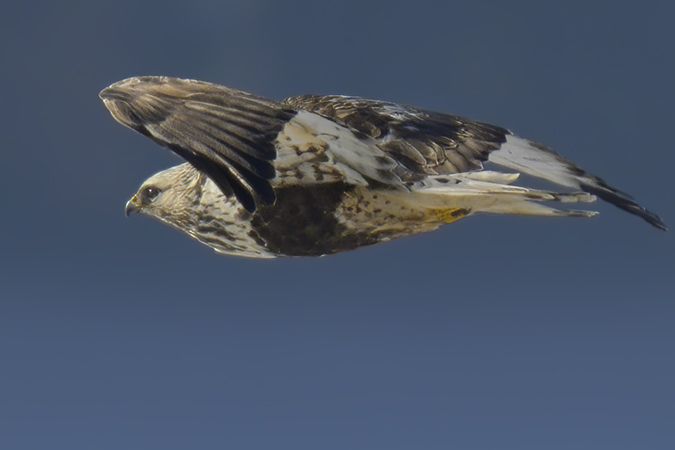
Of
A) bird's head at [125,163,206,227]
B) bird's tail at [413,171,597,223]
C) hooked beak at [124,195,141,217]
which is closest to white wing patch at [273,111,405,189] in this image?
bird's tail at [413,171,597,223]

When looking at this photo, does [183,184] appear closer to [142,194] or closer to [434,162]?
[142,194]

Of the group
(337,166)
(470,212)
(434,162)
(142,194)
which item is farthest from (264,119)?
(142,194)

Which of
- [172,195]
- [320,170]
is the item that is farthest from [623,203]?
[172,195]

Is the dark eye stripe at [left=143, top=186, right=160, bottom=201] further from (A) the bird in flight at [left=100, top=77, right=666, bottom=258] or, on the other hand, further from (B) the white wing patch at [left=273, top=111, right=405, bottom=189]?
(B) the white wing patch at [left=273, top=111, right=405, bottom=189]

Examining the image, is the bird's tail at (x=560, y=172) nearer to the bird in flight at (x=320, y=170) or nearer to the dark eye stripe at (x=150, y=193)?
the bird in flight at (x=320, y=170)

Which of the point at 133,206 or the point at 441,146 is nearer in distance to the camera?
Answer: the point at 441,146

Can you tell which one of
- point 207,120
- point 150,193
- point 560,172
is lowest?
point 150,193

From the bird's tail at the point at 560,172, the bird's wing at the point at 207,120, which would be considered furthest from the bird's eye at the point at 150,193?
the bird's tail at the point at 560,172

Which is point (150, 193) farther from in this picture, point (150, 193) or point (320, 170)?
point (320, 170)
